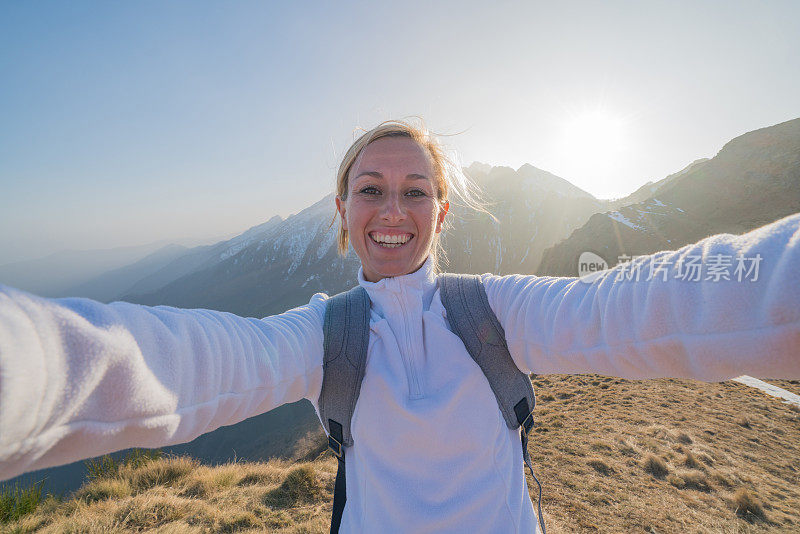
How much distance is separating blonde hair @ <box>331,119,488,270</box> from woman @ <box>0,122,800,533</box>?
0.08 ft

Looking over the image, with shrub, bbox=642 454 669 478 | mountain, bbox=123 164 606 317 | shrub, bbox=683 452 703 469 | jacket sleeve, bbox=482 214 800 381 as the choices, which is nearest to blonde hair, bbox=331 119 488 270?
jacket sleeve, bbox=482 214 800 381

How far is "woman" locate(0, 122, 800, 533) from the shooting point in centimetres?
81

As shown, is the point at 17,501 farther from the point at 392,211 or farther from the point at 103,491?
the point at 392,211

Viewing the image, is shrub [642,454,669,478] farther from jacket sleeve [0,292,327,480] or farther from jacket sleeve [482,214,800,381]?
jacket sleeve [0,292,327,480]

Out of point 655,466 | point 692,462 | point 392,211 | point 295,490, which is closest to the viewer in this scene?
point 392,211

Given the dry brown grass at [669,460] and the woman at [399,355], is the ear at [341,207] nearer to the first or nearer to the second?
the woman at [399,355]

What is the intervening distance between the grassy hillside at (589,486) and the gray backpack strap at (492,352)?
15.1 ft

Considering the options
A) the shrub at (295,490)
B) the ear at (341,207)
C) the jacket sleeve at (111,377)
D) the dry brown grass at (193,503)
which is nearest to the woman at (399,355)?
the jacket sleeve at (111,377)

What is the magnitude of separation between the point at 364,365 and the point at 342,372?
0.13 metres

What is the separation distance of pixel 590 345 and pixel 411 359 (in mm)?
887

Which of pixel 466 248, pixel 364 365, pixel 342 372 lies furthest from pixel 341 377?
pixel 466 248

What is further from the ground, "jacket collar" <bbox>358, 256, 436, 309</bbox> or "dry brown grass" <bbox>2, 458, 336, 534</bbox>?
"jacket collar" <bbox>358, 256, 436, 309</bbox>

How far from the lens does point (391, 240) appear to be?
2.07 meters

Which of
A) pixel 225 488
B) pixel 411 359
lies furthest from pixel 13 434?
pixel 225 488
